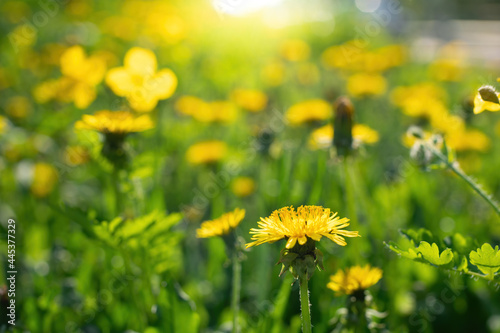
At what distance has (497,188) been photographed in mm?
2270

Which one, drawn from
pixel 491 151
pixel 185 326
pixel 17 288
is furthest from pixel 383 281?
pixel 491 151

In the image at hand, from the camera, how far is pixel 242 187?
88.0 inches

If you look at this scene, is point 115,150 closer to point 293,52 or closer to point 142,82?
point 142,82

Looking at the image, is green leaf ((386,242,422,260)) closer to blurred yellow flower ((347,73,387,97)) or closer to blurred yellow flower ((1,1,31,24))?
blurred yellow flower ((347,73,387,97))

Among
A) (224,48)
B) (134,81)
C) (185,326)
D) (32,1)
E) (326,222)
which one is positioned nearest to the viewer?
(326,222)

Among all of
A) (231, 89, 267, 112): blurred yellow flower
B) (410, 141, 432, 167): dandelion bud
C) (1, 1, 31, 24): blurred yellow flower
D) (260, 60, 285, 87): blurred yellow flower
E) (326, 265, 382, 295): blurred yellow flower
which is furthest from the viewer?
(1, 1, 31, 24): blurred yellow flower

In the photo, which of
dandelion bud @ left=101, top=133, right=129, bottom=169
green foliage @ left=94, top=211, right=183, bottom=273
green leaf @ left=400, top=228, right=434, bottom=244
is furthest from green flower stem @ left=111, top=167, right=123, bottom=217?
green leaf @ left=400, top=228, right=434, bottom=244

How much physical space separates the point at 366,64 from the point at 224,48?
4.50 ft

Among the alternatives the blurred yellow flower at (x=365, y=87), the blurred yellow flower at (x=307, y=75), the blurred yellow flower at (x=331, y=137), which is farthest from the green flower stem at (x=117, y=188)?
the blurred yellow flower at (x=307, y=75)

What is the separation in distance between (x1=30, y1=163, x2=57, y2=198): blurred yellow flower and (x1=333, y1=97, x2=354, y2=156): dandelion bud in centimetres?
143

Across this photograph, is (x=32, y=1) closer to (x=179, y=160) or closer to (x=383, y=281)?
(x=179, y=160)

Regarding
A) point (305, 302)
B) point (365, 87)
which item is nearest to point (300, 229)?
point (305, 302)

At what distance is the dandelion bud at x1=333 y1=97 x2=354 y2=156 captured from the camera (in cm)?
146

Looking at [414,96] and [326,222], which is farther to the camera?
[414,96]
